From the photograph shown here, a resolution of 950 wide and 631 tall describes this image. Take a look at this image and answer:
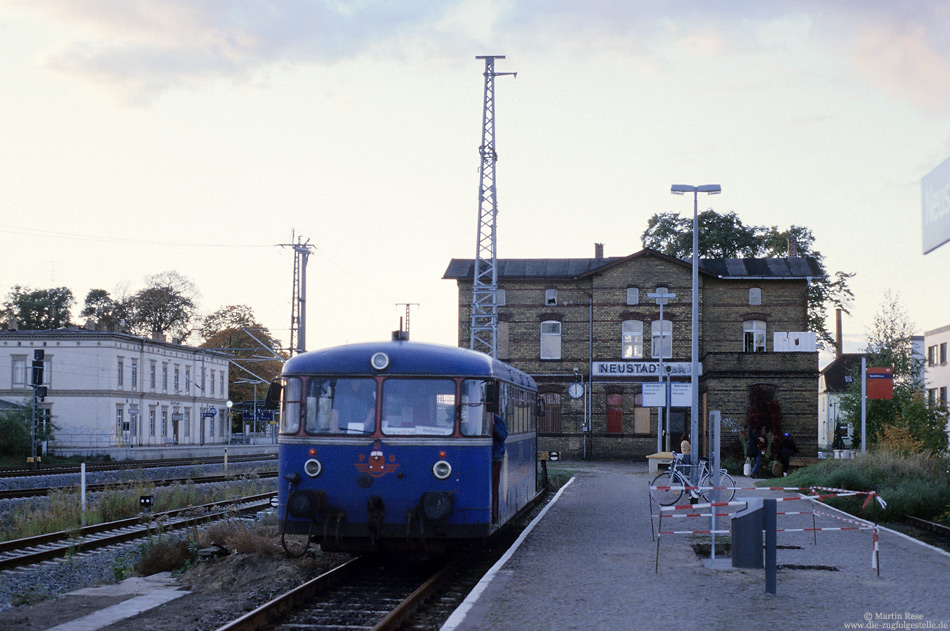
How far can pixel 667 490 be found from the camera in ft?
76.4

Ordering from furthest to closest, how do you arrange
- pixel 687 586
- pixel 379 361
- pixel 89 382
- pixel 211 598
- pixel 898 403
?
pixel 89 382 < pixel 898 403 < pixel 379 361 < pixel 211 598 < pixel 687 586

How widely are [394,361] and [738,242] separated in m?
55.2

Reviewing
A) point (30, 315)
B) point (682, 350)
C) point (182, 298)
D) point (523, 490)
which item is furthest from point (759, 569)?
point (30, 315)

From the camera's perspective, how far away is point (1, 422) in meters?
44.1

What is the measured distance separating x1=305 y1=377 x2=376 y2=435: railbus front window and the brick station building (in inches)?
1449

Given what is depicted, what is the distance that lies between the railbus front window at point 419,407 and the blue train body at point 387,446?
1 cm

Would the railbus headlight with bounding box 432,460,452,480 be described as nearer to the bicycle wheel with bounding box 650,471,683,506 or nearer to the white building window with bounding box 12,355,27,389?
the bicycle wheel with bounding box 650,471,683,506

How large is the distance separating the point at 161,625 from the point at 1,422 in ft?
126

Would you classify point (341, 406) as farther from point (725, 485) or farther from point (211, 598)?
point (725, 485)

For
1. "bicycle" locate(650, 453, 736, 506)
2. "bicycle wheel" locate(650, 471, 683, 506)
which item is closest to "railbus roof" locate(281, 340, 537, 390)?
"bicycle" locate(650, 453, 736, 506)

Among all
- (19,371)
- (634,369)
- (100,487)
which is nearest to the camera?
(100,487)

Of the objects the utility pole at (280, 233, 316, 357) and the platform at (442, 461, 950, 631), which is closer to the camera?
the platform at (442, 461, 950, 631)

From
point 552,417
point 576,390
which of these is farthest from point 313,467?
point 552,417

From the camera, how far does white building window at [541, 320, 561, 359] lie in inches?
2007
